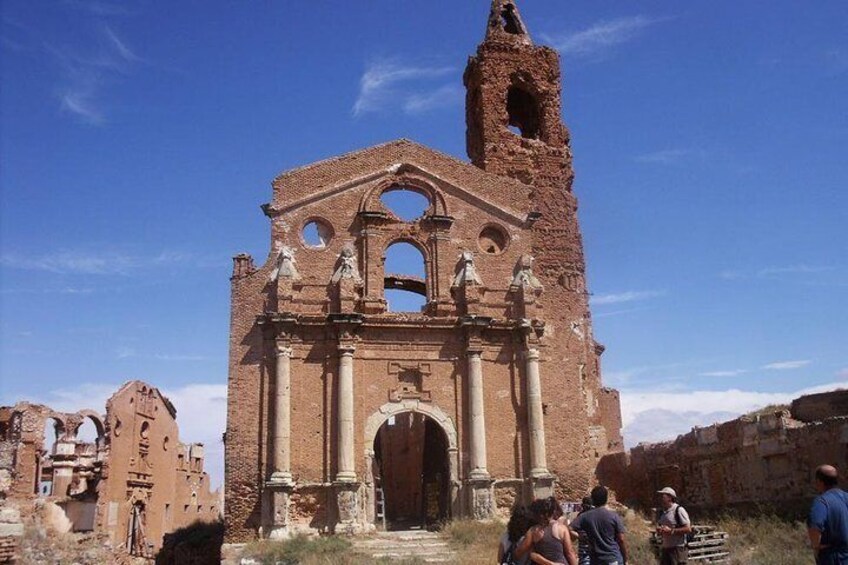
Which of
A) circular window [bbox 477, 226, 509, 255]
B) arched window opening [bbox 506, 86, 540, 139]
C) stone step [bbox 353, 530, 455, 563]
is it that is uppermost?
arched window opening [bbox 506, 86, 540, 139]

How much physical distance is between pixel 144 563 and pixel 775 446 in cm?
2043

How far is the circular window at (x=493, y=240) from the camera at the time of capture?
845 inches

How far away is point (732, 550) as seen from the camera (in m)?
14.7

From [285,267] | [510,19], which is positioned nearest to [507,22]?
[510,19]

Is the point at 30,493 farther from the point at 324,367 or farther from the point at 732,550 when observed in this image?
the point at 732,550

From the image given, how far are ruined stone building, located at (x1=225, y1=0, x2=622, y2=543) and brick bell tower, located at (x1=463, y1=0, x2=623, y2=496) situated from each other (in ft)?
0.48

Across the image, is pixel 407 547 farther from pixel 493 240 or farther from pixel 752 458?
pixel 493 240

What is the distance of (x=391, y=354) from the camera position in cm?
1977

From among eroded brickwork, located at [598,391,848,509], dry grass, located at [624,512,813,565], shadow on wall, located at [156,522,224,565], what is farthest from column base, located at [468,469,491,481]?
shadow on wall, located at [156,522,224,565]

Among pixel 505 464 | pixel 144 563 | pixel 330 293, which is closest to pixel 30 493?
pixel 144 563

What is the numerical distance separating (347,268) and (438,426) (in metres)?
4.52

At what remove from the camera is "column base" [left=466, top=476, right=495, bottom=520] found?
18594 millimetres

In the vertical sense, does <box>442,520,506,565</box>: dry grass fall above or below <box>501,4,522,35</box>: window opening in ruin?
below

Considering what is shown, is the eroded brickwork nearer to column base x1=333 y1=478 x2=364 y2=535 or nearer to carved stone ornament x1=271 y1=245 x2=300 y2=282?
column base x1=333 y1=478 x2=364 y2=535
